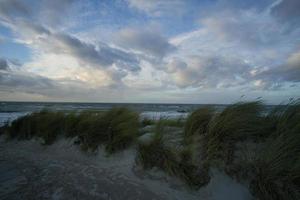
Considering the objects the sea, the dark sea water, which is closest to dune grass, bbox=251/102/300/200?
the dark sea water

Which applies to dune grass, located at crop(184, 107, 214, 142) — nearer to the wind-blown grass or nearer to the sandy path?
the wind-blown grass

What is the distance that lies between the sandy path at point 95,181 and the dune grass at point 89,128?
32 cm

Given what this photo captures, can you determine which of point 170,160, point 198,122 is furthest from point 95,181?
point 198,122

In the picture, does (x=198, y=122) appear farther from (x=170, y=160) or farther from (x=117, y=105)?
(x=117, y=105)

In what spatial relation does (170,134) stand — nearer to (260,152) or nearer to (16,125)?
(260,152)

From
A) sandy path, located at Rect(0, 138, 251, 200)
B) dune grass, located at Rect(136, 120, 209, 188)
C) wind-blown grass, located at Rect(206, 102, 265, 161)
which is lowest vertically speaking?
sandy path, located at Rect(0, 138, 251, 200)

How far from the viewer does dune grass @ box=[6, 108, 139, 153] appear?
195 inches

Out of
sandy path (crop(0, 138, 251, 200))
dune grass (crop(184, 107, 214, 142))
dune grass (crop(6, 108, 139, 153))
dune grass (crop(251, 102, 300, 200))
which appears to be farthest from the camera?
dune grass (crop(6, 108, 139, 153))

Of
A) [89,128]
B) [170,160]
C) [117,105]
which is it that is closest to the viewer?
[170,160]

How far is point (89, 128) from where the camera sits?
5.50 metres

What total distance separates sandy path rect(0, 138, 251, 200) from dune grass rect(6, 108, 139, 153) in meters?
0.32

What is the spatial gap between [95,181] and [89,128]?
75.0 inches

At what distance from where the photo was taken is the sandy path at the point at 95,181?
3418mm

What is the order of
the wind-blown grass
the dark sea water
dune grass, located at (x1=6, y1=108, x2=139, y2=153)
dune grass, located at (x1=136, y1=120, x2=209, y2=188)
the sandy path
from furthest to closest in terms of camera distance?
the dark sea water, dune grass, located at (x1=6, y1=108, x2=139, y2=153), the wind-blown grass, dune grass, located at (x1=136, y1=120, x2=209, y2=188), the sandy path
